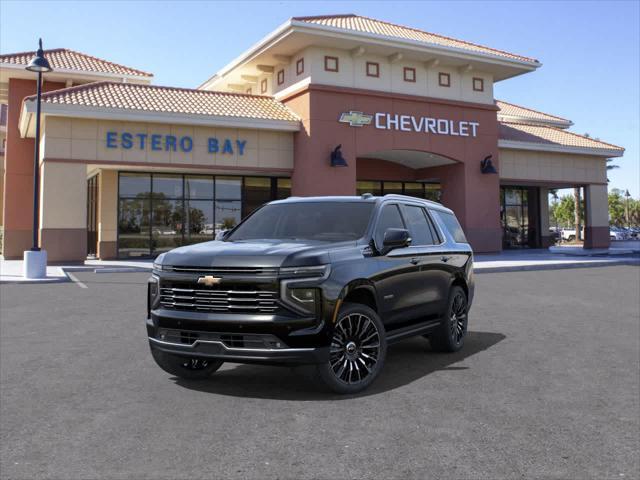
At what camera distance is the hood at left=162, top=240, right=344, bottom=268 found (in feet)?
17.0

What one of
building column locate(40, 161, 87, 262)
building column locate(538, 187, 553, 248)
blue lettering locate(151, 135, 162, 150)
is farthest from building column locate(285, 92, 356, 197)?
building column locate(538, 187, 553, 248)

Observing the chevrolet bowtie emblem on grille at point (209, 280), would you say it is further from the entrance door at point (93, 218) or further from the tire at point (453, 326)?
the entrance door at point (93, 218)

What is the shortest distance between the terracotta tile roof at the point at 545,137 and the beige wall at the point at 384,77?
3771 mm

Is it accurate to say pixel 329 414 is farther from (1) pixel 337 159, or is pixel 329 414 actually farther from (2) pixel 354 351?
(1) pixel 337 159

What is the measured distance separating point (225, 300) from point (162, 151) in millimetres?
20437

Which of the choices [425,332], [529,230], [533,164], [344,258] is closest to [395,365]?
[425,332]

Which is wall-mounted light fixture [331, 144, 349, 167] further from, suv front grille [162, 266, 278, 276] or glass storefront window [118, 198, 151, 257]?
suv front grille [162, 266, 278, 276]

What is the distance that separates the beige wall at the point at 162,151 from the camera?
2272 cm

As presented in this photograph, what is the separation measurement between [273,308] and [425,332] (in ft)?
8.14

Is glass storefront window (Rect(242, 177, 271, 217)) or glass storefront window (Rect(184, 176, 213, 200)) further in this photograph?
glass storefront window (Rect(242, 177, 271, 217))

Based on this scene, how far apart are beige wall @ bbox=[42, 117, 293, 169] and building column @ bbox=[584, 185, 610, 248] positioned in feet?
64.5

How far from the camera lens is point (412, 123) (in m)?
27.9

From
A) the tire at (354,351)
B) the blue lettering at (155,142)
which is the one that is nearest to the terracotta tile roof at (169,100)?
the blue lettering at (155,142)

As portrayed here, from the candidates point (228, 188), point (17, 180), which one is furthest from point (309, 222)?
point (17, 180)
